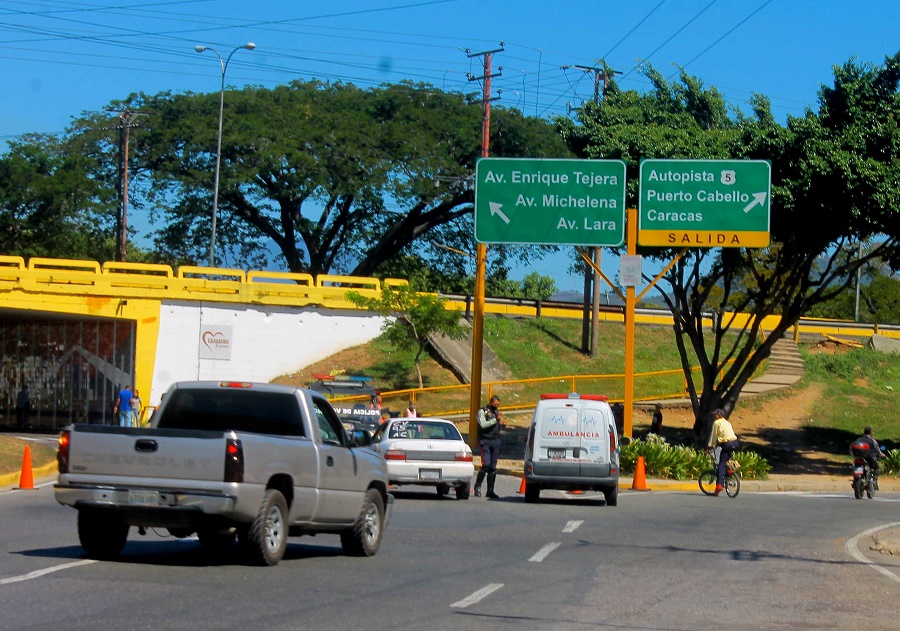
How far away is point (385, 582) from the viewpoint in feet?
35.9

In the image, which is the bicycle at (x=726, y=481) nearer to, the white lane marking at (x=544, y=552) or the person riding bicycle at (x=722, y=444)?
the person riding bicycle at (x=722, y=444)

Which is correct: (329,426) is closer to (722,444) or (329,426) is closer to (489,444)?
(489,444)

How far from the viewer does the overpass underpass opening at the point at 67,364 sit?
146ft

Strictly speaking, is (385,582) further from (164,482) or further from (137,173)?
(137,173)

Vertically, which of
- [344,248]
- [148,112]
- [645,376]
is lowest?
[645,376]

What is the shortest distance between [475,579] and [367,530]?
6.26ft

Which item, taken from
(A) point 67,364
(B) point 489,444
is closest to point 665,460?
(B) point 489,444

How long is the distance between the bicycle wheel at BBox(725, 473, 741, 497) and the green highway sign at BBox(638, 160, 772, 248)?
19.6ft

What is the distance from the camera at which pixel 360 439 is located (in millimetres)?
12984

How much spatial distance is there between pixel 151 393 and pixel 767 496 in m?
25.1

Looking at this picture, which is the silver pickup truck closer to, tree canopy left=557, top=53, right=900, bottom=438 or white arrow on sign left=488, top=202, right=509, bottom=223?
white arrow on sign left=488, top=202, right=509, bottom=223

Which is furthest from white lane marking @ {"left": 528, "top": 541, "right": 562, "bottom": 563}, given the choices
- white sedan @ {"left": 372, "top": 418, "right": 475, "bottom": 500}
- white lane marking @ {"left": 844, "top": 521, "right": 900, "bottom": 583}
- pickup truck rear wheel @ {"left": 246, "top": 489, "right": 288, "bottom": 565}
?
white sedan @ {"left": 372, "top": 418, "right": 475, "bottom": 500}

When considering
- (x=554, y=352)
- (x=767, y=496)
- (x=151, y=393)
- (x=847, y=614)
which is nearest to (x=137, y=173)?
(x=151, y=393)

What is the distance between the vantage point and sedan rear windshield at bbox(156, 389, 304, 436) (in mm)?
12055
